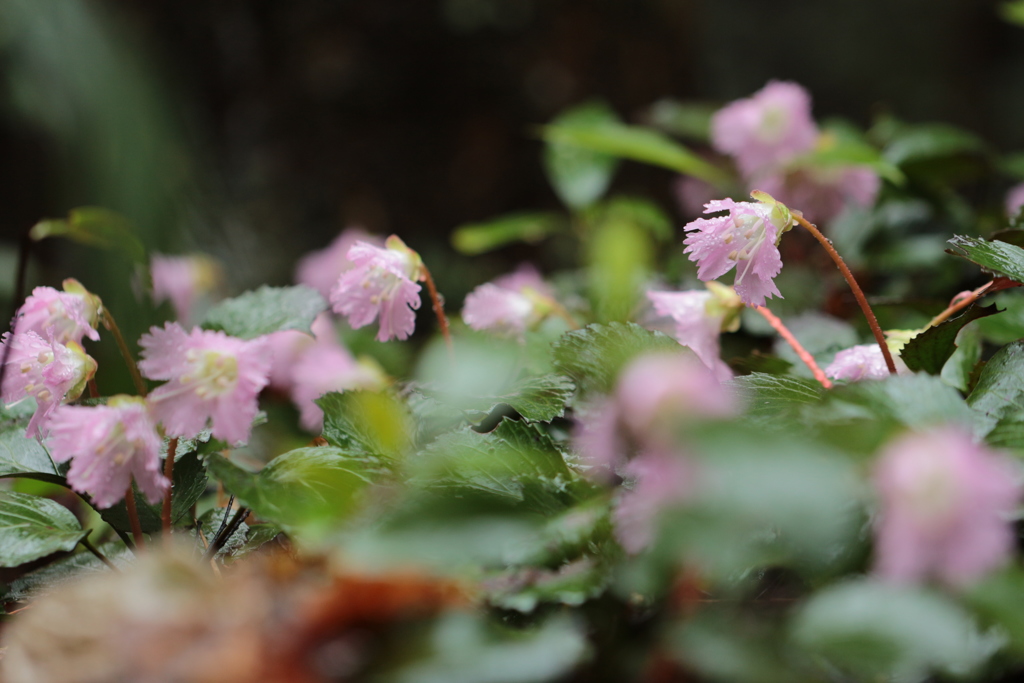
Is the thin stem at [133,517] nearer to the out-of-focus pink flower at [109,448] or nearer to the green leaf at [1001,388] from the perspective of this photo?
the out-of-focus pink flower at [109,448]

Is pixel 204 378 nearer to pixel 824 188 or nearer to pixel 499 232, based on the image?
pixel 499 232

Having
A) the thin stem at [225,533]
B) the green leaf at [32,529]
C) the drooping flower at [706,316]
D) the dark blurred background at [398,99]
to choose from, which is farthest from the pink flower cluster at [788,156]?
the green leaf at [32,529]

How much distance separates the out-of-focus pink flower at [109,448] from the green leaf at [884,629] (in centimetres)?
41

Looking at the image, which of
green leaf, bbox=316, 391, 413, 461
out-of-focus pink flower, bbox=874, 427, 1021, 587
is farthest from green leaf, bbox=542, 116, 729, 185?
out-of-focus pink flower, bbox=874, 427, 1021, 587

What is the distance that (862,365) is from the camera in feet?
2.03

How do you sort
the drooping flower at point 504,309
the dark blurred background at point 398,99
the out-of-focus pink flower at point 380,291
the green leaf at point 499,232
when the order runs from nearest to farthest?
the out-of-focus pink flower at point 380,291
the drooping flower at point 504,309
the green leaf at point 499,232
the dark blurred background at point 398,99

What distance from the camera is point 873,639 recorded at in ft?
1.04

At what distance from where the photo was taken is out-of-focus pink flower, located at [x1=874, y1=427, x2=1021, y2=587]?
1.03 feet

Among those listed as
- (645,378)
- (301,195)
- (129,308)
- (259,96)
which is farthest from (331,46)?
(645,378)

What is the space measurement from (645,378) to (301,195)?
1726 mm

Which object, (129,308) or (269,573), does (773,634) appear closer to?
(269,573)

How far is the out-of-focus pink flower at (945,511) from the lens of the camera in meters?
0.31

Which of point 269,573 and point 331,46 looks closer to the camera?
point 269,573

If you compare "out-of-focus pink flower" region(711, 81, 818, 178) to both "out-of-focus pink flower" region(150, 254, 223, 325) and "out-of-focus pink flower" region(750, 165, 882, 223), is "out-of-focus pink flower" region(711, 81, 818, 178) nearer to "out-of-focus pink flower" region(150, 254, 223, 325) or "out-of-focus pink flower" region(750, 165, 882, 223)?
"out-of-focus pink flower" region(750, 165, 882, 223)
